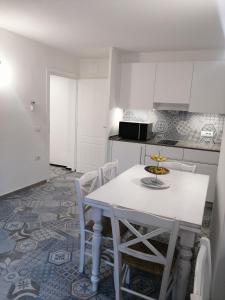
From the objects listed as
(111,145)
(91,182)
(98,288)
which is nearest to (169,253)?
(98,288)

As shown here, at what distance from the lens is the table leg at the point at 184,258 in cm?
146

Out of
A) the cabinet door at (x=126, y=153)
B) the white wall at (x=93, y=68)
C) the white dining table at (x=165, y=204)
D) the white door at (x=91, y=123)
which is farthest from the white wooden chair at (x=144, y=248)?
the white wall at (x=93, y=68)

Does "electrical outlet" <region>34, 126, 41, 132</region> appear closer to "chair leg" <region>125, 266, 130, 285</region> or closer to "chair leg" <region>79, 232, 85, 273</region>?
"chair leg" <region>79, 232, 85, 273</region>

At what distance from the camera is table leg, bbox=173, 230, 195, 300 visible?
146 centimetres

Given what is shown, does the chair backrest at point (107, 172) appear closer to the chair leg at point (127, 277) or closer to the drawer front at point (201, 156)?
the chair leg at point (127, 277)

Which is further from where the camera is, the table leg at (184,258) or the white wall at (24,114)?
the white wall at (24,114)

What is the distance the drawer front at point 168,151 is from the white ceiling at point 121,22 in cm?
159

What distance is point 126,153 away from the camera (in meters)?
4.01

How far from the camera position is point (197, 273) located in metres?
0.87

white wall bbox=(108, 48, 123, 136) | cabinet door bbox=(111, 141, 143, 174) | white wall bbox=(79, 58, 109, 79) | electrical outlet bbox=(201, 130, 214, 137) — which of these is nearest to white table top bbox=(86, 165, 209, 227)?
cabinet door bbox=(111, 141, 143, 174)

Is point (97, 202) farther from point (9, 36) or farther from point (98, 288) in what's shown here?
point (9, 36)

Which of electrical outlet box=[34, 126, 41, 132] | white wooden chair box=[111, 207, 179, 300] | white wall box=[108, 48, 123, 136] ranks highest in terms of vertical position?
white wall box=[108, 48, 123, 136]

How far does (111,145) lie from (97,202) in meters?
2.45

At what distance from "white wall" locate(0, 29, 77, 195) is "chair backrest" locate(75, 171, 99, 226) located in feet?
6.17
